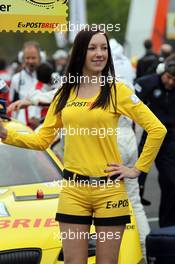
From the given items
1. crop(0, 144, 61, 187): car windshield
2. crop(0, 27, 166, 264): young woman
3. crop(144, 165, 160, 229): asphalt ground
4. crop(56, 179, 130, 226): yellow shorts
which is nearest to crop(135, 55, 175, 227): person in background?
crop(144, 165, 160, 229): asphalt ground

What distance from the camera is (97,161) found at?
156 inches

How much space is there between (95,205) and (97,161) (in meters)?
0.24

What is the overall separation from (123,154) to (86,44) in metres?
2.27

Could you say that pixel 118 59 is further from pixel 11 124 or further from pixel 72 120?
pixel 72 120

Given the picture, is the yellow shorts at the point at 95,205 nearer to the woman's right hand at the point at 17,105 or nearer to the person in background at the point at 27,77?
the woman's right hand at the point at 17,105

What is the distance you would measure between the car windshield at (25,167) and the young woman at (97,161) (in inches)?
69.5

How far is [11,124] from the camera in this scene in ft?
21.2

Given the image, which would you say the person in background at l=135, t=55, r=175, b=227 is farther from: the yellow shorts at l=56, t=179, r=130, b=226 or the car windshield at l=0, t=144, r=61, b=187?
the yellow shorts at l=56, t=179, r=130, b=226

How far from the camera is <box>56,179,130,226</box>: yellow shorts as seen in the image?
3.95 metres

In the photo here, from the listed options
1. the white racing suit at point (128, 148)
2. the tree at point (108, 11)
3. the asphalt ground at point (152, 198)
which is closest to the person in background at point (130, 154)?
the white racing suit at point (128, 148)

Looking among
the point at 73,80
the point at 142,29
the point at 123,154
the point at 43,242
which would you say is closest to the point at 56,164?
the point at 123,154

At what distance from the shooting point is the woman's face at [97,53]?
4.06 metres

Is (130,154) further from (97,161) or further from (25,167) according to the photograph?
(97,161)

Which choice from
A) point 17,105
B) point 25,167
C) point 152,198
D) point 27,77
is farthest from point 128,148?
point 27,77
